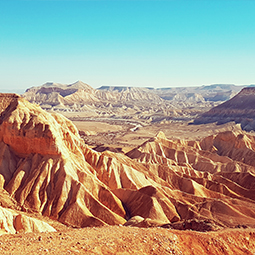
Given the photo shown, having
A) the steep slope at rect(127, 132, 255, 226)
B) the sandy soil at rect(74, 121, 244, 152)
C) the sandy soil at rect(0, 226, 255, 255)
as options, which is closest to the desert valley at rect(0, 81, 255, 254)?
the sandy soil at rect(0, 226, 255, 255)

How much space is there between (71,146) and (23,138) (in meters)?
8.17

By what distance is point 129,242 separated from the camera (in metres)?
21.5

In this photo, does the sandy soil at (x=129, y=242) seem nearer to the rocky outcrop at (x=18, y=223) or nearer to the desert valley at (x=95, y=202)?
the desert valley at (x=95, y=202)

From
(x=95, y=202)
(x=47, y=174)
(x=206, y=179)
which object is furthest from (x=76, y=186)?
(x=206, y=179)

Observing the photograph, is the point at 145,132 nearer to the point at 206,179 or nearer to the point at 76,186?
the point at 206,179

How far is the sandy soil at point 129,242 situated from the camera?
19312 millimetres

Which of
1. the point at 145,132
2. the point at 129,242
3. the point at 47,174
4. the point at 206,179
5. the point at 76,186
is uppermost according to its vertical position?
the point at 129,242

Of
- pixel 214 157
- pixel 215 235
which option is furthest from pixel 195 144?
pixel 215 235

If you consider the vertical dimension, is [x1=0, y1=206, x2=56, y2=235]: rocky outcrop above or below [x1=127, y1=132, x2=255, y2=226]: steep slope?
above

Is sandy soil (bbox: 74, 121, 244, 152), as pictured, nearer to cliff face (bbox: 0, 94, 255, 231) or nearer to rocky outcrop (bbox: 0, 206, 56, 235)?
cliff face (bbox: 0, 94, 255, 231)

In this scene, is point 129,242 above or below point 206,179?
above

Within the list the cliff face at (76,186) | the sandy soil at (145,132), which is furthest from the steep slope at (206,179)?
the sandy soil at (145,132)

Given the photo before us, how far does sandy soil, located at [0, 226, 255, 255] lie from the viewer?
1931 centimetres

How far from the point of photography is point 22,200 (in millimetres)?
41438
